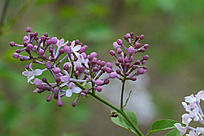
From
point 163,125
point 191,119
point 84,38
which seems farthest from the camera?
point 84,38

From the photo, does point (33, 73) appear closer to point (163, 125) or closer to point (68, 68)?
point (68, 68)

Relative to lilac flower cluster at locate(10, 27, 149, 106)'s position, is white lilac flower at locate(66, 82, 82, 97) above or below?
below

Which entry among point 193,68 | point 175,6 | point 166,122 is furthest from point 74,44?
point 193,68

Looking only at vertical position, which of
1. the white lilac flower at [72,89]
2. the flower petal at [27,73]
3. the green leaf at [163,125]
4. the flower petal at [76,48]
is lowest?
the green leaf at [163,125]

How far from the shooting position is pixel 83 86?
124 cm

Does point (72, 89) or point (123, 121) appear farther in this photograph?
point (123, 121)

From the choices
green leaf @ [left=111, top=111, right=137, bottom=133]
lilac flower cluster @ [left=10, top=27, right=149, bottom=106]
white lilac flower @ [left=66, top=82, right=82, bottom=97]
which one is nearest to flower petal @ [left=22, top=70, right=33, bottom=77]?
lilac flower cluster @ [left=10, top=27, right=149, bottom=106]

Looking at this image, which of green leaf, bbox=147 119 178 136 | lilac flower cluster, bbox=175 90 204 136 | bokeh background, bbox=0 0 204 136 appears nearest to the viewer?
lilac flower cluster, bbox=175 90 204 136

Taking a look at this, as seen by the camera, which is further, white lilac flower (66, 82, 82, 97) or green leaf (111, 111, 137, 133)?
green leaf (111, 111, 137, 133)

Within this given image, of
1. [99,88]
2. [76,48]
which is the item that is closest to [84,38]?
[76,48]

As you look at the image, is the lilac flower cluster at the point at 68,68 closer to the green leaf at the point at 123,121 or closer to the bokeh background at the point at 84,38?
the green leaf at the point at 123,121

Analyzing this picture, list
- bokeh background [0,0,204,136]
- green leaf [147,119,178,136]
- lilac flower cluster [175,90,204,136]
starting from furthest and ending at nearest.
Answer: bokeh background [0,0,204,136], green leaf [147,119,178,136], lilac flower cluster [175,90,204,136]

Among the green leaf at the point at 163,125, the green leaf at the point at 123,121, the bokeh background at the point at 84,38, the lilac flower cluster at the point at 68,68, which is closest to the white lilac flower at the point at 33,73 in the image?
the lilac flower cluster at the point at 68,68

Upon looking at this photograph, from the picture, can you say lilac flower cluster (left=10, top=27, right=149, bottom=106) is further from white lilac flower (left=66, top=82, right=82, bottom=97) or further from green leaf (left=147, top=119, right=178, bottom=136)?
green leaf (left=147, top=119, right=178, bottom=136)
